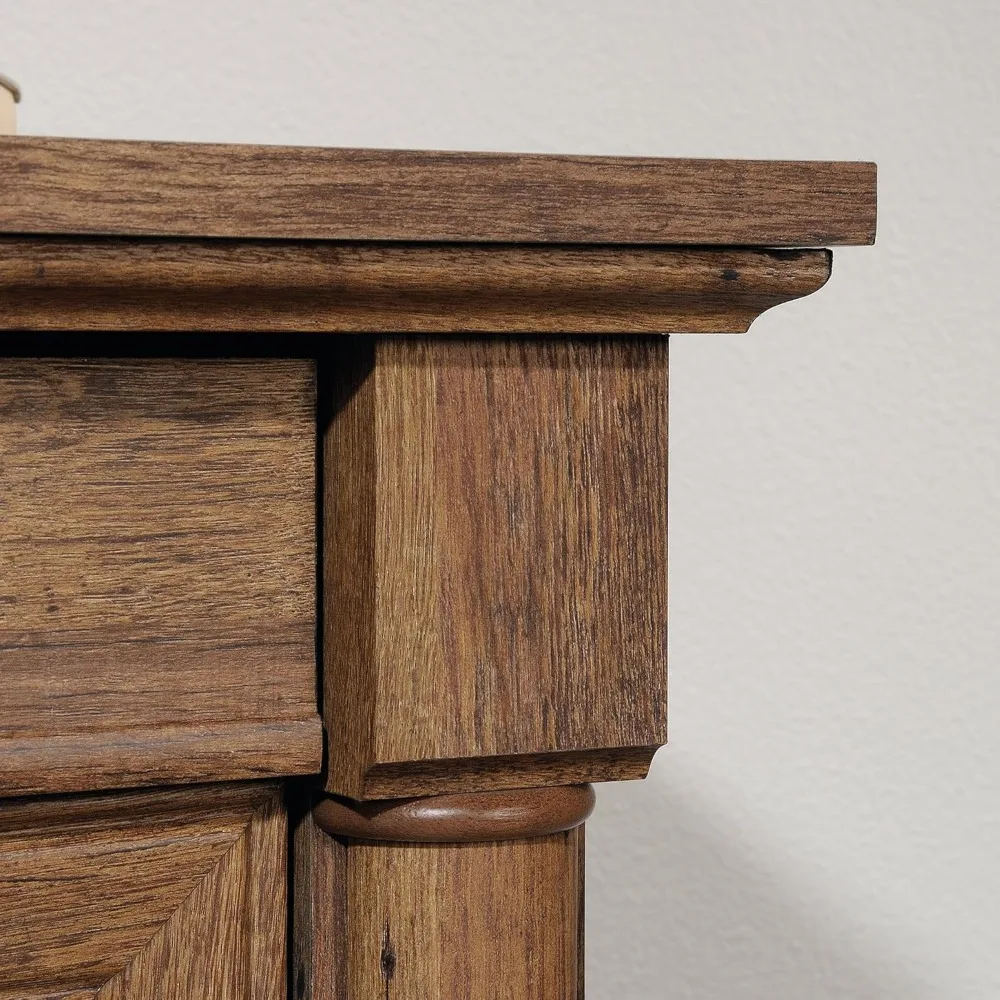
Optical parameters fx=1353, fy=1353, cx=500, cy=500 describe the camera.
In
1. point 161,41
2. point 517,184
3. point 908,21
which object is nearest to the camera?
point 517,184

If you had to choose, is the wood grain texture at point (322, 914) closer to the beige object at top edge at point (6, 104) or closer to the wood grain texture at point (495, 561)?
the wood grain texture at point (495, 561)

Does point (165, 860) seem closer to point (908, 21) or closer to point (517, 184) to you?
point (517, 184)

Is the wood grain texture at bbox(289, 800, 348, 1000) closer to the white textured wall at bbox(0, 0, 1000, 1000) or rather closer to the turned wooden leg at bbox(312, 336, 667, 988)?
the turned wooden leg at bbox(312, 336, 667, 988)

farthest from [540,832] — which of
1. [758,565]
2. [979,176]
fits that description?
[979,176]

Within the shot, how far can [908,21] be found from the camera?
82 centimetres

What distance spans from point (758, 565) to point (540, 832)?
54cm

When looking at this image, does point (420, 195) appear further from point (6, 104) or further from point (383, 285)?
point (6, 104)

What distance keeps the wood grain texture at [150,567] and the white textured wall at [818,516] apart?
Answer: 525 mm

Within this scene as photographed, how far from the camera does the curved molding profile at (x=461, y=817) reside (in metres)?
0.28

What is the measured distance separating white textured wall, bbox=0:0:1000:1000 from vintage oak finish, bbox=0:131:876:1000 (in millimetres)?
512

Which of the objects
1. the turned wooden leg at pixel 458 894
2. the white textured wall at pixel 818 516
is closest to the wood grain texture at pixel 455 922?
the turned wooden leg at pixel 458 894

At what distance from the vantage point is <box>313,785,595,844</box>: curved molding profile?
0.92 feet

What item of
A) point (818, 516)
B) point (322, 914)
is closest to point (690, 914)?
point (818, 516)

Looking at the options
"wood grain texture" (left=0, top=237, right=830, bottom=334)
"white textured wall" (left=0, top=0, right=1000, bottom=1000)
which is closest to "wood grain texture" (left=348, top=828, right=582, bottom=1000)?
"wood grain texture" (left=0, top=237, right=830, bottom=334)
